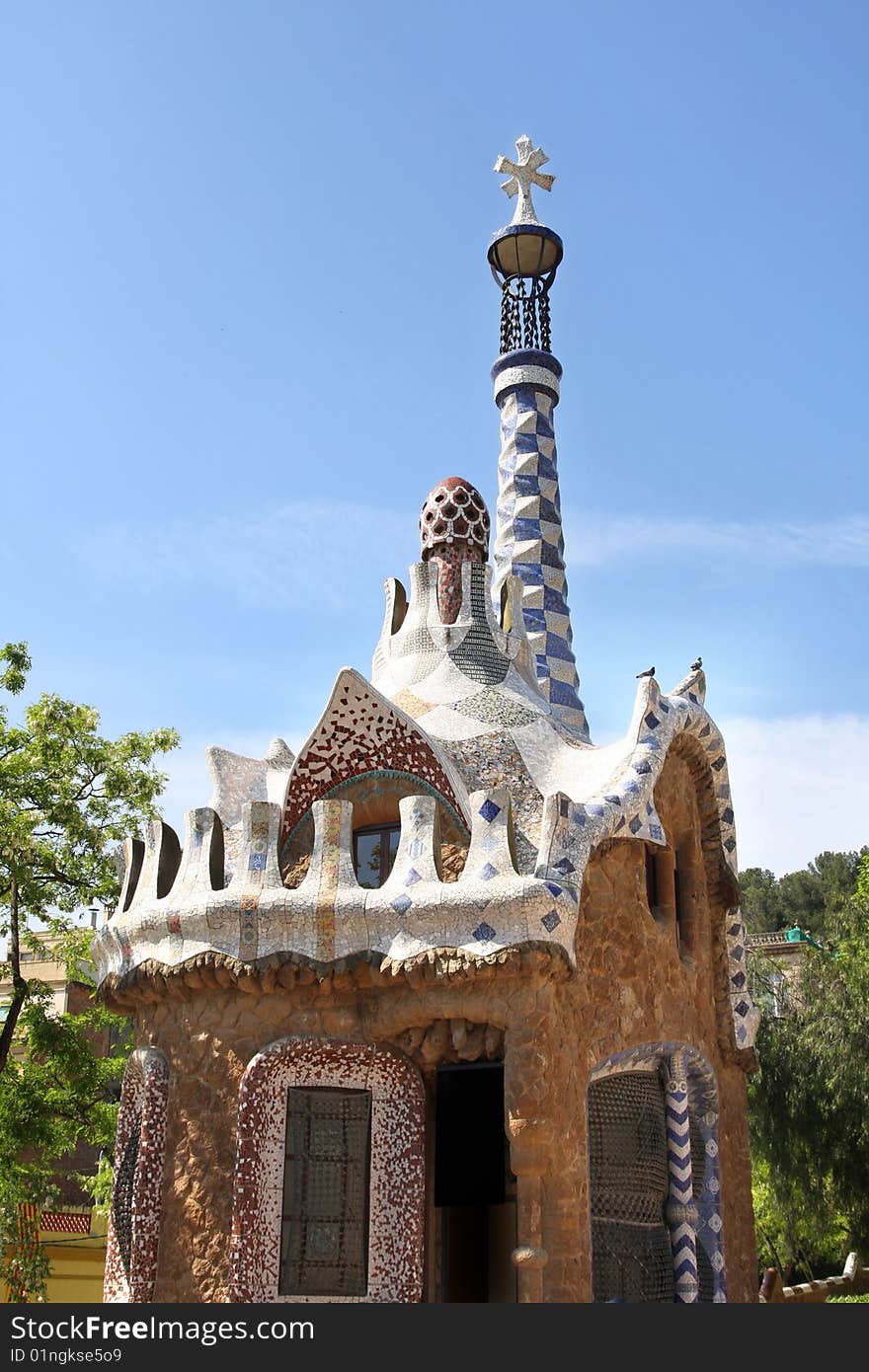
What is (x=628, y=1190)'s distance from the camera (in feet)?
25.9

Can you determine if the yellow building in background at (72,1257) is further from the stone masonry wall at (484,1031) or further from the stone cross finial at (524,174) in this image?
the stone cross finial at (524,174)

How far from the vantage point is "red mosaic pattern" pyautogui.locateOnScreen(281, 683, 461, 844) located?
8344 millimetres

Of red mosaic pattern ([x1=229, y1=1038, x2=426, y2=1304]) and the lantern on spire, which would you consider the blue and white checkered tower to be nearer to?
the lantern on spire

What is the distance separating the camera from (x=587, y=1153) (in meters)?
7.57

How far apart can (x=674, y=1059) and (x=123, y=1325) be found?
421cm

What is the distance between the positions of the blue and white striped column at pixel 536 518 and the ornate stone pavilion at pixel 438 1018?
324cm

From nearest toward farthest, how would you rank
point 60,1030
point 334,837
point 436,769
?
point 334,837, point 436,769, point 60,1030

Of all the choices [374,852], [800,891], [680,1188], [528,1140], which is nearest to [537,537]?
[374,852]

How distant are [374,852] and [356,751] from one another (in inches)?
25.1

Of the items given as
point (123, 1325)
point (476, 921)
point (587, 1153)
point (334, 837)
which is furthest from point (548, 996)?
point (123, 1325)

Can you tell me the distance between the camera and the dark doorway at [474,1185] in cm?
828

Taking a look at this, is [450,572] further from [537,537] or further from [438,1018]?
[438,1018]

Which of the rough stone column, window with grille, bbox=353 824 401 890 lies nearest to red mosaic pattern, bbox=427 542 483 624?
window with grille, bbox=353 824 401 890

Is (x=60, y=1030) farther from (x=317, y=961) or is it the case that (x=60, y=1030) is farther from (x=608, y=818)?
(x=608, y=818)
